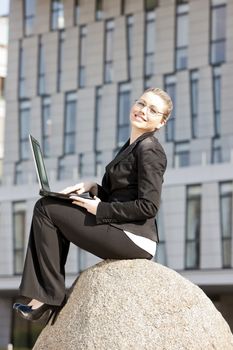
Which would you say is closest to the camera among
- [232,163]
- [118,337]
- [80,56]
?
[118,337]

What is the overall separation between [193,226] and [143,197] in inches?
1498

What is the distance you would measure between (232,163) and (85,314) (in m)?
36.8

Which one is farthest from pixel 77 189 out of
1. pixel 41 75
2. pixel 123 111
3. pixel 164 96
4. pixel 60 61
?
pixel 41 75

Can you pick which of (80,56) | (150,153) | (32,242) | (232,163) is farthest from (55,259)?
(80,56)

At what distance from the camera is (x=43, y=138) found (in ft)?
172

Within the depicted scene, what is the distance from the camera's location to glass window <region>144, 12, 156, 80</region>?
48.5 metres

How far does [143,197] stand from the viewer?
750 centimetres

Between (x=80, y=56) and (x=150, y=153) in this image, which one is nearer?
(x=150, y=153)

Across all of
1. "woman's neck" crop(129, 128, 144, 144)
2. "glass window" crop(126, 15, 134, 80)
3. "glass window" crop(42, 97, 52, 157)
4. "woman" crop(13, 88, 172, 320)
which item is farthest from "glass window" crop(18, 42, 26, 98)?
"woman" crop(13, 88, 172, 320)

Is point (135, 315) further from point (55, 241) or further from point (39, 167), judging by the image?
point (39, 167)

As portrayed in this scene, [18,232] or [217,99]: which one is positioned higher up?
[217,99]

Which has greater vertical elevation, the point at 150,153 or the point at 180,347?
the point at 150,153

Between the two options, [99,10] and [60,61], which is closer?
[99,10]

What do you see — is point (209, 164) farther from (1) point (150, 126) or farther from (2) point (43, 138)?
(1) point (150, 126)
